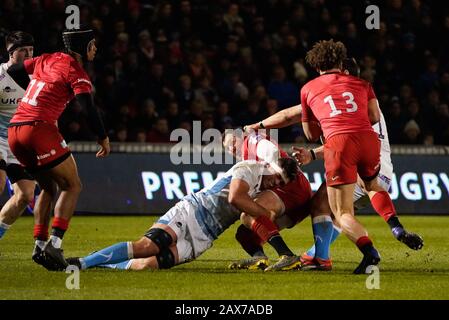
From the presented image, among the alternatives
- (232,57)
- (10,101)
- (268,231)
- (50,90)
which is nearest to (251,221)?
(268,231)

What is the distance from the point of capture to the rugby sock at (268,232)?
9031mm

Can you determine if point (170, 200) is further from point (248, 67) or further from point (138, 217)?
point (248, 67)

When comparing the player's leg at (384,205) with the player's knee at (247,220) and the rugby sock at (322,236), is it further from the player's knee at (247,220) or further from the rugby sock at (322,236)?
the player's knee at (247,220)

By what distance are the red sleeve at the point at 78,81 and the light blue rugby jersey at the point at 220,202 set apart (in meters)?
1.32

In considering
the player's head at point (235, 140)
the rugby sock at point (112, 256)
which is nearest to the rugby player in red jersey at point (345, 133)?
the player's head at point (235, 140)

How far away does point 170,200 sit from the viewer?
16438mm

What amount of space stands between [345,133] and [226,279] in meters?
1.58

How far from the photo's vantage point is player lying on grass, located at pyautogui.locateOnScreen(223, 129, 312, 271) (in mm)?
9172

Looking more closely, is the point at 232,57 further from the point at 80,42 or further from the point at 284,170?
the point at 284,170

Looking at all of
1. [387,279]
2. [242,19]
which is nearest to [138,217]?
[242,19]

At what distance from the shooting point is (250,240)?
9.52 metres

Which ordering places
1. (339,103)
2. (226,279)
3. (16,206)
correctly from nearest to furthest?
(226,279), (339,103), (16,206)

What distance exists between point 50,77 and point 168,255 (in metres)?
1.86

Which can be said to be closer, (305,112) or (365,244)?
(365,244)
